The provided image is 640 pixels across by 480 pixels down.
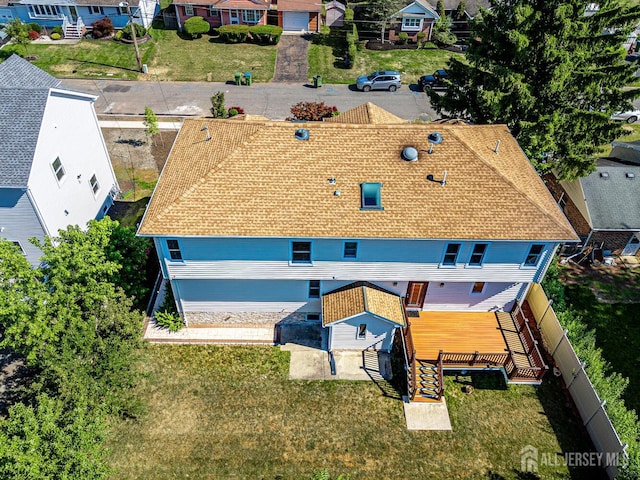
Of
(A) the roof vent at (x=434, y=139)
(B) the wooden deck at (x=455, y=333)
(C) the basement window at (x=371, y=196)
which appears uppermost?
(A) the roof vent at (x=434, y=139)

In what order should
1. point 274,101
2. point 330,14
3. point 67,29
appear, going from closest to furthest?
point 274,101 → point 67,29 → point 330,14

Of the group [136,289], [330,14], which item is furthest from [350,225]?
[330,14]

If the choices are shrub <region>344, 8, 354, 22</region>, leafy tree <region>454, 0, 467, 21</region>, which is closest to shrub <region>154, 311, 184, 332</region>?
shrub <region>344, 8, 354, 22</region>

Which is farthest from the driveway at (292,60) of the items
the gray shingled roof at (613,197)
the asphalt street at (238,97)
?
the gray shingled roof at (613,197)

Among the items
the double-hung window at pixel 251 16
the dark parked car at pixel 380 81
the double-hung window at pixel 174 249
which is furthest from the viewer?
the double-hung window at pixel 251 16

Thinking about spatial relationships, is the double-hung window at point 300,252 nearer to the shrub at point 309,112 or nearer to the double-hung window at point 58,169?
the double-hung window at point 58,169

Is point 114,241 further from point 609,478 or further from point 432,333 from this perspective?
point 609,478

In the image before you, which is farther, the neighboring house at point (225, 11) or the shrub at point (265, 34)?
the neighboring house at point (225, 11)

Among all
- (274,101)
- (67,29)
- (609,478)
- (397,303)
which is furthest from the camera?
(67,29)

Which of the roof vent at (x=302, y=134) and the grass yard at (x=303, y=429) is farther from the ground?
the roof vent at (x=302, y=134)
